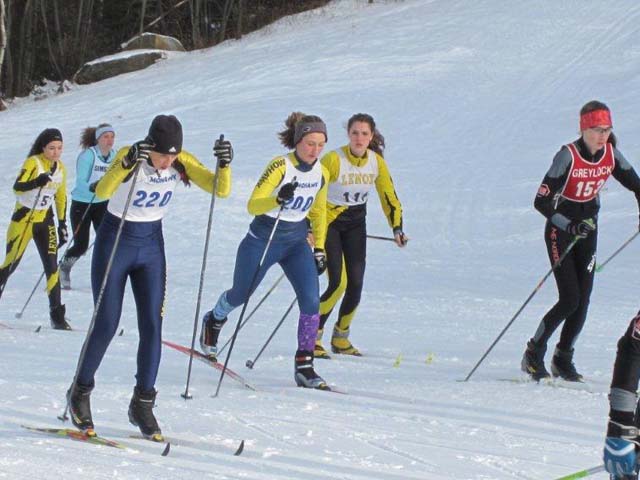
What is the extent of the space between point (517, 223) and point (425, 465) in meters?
9.58

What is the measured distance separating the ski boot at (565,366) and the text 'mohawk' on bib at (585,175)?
986mm

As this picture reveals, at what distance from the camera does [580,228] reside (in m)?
6.66

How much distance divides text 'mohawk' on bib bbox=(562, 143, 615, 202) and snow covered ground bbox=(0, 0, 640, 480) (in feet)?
4.00

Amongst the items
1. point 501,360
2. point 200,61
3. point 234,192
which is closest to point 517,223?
point 234,192

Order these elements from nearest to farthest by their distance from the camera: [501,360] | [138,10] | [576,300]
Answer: [576,300], [501,360], [138,10]

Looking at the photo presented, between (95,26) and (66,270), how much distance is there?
79.9 feet

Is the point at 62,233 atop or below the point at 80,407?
atop

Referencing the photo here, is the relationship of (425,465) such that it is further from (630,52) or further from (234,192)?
(630,52)

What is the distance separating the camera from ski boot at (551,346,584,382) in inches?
274

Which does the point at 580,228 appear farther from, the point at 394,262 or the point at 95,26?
the point at 95,26

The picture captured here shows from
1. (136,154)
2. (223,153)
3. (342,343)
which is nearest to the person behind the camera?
(136,154)

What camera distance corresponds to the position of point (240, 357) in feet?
26.0

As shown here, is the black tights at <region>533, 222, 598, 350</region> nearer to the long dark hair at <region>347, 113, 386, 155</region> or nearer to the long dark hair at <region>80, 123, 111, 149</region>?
the long dark hair at <region>347, 113, 386, 155</region>

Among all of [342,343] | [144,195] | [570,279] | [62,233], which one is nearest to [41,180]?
[62,233]
